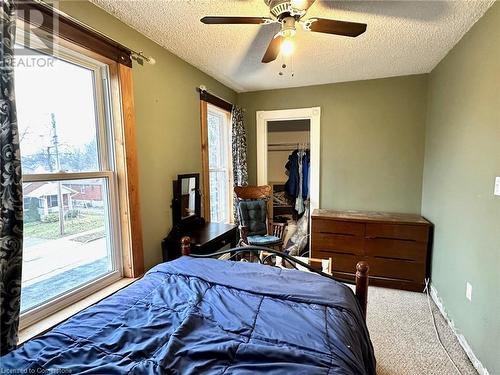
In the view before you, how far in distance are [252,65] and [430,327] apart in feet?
10.1

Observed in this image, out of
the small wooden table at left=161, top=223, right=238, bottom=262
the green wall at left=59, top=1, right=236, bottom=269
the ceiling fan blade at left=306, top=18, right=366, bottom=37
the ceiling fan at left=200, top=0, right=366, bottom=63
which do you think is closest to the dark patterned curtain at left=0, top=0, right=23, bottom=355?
the green wall at left=59, top=1, right=236, bottom=269

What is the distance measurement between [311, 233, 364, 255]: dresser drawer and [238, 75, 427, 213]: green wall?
25.0 inches

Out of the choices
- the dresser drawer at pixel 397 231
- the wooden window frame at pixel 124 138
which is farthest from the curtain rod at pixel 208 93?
the dresser drawer at pixel 397 231

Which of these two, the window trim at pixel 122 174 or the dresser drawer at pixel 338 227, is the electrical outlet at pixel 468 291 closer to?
the dresser drawer at pixel 338 227

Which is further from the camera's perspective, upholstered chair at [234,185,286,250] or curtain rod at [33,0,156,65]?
upholstered chair at [234,185,286,250]

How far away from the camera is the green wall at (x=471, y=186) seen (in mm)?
1674

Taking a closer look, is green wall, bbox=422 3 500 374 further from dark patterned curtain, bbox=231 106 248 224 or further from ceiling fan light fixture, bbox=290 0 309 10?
dark patterned curtain, bbox=231 106 248 224

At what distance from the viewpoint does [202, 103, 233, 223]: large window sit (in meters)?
3.52

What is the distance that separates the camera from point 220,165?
3.75 metres

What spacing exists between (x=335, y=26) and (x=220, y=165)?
248 cm

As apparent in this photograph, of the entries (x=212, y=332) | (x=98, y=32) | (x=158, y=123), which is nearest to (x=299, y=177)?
(x=158, y=123)

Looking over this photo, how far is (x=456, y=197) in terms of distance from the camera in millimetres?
2242

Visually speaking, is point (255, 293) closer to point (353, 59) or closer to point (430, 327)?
point (430, 327)
